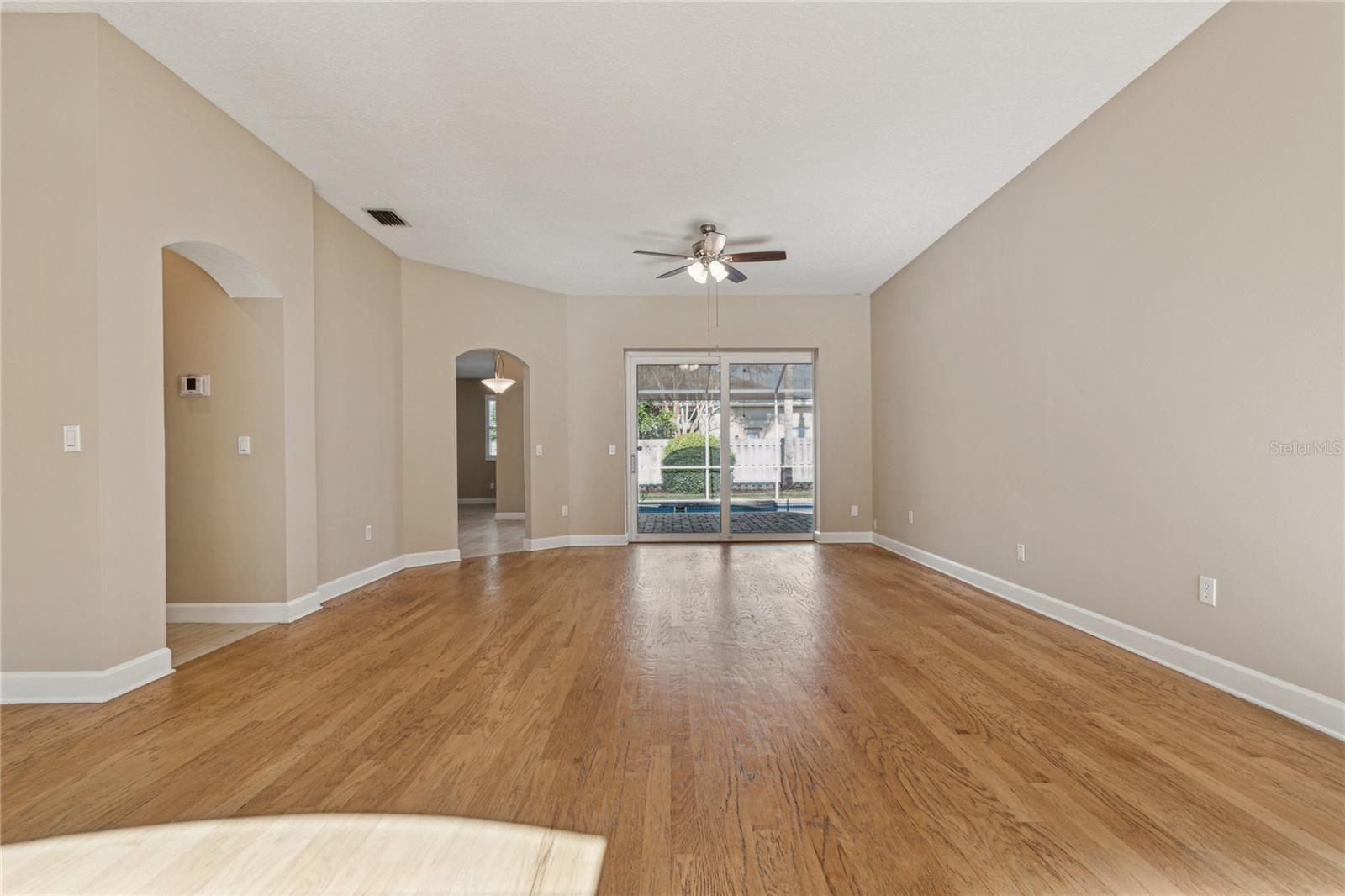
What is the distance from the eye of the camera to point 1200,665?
2998mm

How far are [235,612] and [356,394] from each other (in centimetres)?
195

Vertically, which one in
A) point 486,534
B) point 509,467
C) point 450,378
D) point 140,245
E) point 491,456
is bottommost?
point 486,534

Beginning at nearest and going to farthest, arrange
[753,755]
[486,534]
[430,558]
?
[753,755] → [430,558] → [486,534]

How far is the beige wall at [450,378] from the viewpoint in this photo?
633cm

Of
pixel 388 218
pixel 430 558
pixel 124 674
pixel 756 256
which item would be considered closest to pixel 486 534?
pixel 430 558

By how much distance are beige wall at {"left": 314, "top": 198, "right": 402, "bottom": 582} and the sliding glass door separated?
2862 mm

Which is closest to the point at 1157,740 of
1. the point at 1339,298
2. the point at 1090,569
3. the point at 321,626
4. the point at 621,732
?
the point at 1090,569

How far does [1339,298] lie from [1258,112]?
2.98 ft

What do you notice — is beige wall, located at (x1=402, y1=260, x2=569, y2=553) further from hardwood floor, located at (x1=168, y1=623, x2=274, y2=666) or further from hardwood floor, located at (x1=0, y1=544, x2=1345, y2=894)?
hardwood floor, located at (x1=0, y1=544, x2=1345, y2=894)

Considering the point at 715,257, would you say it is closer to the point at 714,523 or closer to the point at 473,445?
the point at 714,523

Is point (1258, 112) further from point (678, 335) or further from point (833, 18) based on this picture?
point (678, 335)

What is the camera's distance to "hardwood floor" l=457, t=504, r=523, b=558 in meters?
7.39

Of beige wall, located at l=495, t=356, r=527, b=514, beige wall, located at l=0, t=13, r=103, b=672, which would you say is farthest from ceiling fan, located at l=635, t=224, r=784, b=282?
beige wall, located at l=495, t=356, r=527, b=514

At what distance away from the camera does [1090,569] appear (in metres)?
3.76
